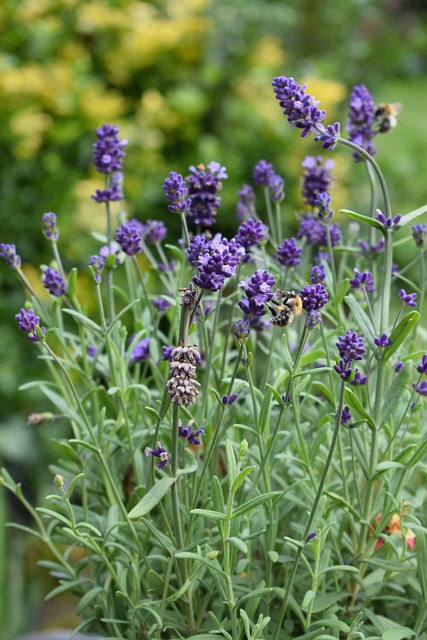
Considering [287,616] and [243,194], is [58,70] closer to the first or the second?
[243,194]

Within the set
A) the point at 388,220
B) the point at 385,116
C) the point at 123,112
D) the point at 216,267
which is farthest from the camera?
the point at 123,112

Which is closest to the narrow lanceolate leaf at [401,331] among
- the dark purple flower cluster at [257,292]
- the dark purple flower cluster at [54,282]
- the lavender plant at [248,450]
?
the lavender plant at [248,450]

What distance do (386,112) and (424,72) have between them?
5052 mm

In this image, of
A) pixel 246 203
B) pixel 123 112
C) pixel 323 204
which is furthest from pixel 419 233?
pixel 123 112

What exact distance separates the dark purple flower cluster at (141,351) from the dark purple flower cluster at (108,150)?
0.60ft

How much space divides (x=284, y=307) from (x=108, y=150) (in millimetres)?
306

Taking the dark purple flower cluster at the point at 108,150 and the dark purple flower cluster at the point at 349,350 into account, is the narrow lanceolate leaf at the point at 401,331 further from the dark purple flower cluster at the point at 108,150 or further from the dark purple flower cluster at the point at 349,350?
the dark purple flower cluster at the point at 108,150

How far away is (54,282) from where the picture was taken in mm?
849

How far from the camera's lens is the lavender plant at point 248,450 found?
675mm

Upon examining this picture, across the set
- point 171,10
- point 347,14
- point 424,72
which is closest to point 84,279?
point 171,10

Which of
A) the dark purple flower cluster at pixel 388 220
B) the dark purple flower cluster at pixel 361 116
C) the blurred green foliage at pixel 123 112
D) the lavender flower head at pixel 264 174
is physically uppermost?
the blurred green foliage at pixel 123 112

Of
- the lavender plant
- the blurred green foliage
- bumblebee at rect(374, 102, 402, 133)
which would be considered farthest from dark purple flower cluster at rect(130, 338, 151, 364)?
the blurred green foliage

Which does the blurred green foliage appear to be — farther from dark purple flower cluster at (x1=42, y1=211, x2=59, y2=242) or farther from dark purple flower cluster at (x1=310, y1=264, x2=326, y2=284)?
dark purple flower cluster at (x1=310, y1=264, x2=326, y2=284)

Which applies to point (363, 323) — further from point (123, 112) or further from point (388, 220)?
point (123, 112)
